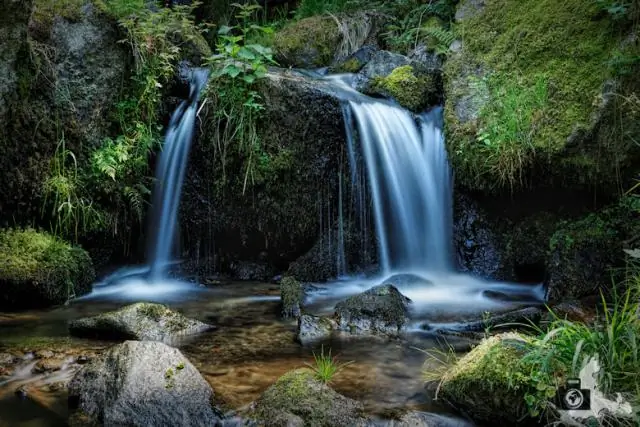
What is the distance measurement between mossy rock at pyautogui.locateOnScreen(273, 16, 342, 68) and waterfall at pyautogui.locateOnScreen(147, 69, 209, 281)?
3.18 meters

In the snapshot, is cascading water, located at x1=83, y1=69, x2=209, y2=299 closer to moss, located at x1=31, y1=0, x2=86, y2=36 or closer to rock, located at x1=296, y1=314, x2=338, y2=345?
moss, located at x1=31, y1=0, x2=86, y2=36

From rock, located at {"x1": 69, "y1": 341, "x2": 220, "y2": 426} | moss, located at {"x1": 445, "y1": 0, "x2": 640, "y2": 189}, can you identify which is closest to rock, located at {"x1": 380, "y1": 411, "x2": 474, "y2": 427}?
rock, located at {"x1": 69, "y1": 341, "x2": 220, "y2": 426}

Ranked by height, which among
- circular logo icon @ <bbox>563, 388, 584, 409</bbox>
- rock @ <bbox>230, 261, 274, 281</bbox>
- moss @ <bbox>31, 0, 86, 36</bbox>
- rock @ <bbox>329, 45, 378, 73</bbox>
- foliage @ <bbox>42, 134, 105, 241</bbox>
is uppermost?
rock @ <bbox>329, 45, 378, 73</bbox>

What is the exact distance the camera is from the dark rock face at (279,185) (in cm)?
707

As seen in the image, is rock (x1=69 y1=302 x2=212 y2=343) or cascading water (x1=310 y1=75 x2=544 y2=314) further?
cascading water (x1=310 y1=75 x2=544 y2=314)

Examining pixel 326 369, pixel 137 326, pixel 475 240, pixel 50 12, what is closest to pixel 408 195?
pixel 475 240

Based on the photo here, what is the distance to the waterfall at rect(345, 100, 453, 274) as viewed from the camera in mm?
7000

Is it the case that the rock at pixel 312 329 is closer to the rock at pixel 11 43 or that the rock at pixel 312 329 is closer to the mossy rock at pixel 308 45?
the rock at pixel 11 43

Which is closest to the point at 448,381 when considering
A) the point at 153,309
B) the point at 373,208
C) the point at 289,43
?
the point at 153,309

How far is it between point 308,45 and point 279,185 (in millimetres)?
3987

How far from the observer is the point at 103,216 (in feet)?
21.4

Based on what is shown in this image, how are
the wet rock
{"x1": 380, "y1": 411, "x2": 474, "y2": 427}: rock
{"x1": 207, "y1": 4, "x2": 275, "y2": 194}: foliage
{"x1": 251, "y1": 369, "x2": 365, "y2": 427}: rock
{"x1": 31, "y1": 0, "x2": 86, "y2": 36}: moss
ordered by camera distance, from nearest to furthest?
1. {"x1": 251, "y1": 369, "x2": 365, "y2": 427}: rock
2. {"x1": 380, "y1": 411, "x2": 474, "y2": 427}: rock
3. the wet rock
4. {"x1": 31, "y1": 0, "x2": 86, "y2": 36}: moss
5. {"x1": 207, "y1": 4, "x2": 275, "y2": 194}: foliage

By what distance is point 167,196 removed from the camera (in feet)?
23.2

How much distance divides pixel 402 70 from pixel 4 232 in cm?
541
